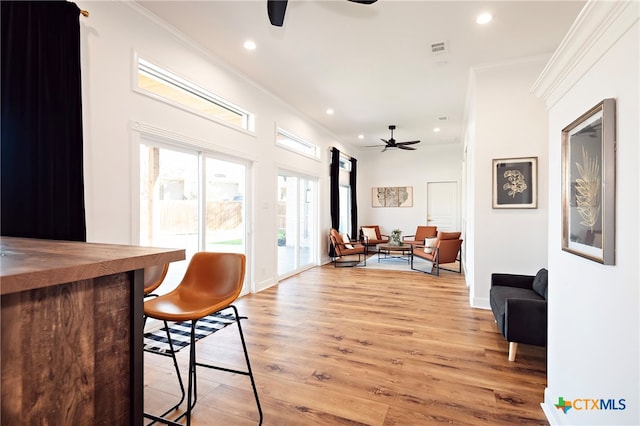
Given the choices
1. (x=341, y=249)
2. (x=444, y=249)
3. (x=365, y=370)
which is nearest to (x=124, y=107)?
(x=365, y=370)

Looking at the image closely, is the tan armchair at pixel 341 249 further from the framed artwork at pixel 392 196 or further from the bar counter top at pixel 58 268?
the bar counter top at pixel 58 268

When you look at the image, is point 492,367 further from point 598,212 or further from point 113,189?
point 113,189

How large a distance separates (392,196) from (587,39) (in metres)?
8.49

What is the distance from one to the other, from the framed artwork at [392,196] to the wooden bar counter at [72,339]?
9072 millimetres

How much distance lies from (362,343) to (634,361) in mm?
2091

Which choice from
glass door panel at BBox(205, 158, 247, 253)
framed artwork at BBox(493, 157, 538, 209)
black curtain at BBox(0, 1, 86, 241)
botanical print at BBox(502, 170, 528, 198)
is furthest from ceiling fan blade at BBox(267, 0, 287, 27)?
botanical print at BBox(502, 170, 528, 198)

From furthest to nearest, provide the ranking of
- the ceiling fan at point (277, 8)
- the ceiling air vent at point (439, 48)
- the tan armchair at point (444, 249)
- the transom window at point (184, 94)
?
the tan armchair at point (444, 249)
the ceiling air vent at point (439, 48)
the transom window at point (184, 94)
the ceiling fan at point (277, 8)

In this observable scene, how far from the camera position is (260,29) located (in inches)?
128

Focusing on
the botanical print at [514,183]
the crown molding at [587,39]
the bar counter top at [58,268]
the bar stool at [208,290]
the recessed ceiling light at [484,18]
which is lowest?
the bar stool at [208,290]

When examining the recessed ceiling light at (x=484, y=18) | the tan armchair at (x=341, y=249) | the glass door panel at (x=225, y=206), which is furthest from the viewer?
the tan armchair at (x=341, y=249)

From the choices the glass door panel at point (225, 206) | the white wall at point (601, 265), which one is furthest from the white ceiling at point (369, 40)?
the white wall at point (601, 265)

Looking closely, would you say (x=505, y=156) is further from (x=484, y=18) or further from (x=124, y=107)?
(x=124, y=107)

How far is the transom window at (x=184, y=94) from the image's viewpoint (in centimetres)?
315

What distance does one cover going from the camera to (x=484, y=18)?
304cm
